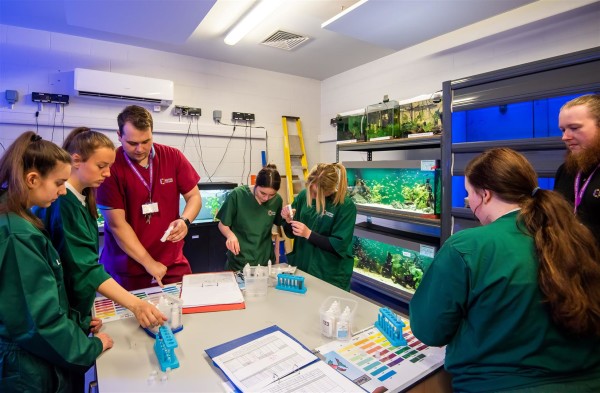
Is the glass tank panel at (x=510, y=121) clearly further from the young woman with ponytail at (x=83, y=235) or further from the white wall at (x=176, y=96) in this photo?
the white wall at (x=176, y=96)

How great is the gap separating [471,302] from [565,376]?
303mm

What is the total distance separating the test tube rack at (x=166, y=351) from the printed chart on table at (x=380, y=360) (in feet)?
1.64

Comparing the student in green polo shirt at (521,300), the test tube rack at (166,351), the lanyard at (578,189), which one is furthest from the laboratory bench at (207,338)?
the lanyard at (578,189)

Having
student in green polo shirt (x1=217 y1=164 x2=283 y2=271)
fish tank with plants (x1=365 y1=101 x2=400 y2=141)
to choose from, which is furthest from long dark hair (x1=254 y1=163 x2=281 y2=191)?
fish tank with plants (x1=365 y1=101 x2=400 y2=141)

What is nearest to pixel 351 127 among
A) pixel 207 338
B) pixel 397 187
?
pixel 397 187

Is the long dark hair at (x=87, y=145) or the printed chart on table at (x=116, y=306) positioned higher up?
the long dark hair at (x=87, y=145)

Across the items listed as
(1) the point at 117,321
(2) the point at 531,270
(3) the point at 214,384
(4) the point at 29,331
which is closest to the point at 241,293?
(1) the point at 117,321

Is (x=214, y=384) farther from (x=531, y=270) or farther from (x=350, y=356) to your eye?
(x=531, y=270)

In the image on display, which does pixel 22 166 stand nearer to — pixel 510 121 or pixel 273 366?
pixel 273 366

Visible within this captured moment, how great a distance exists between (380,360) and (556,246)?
2.14 feet

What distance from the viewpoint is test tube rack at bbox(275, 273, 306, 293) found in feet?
6.00

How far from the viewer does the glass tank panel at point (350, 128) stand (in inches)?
159

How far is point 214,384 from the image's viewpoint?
1.05m

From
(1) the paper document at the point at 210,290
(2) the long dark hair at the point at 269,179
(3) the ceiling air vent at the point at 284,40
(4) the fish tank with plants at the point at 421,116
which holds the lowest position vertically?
(1) the paper document at the point at 210,290
